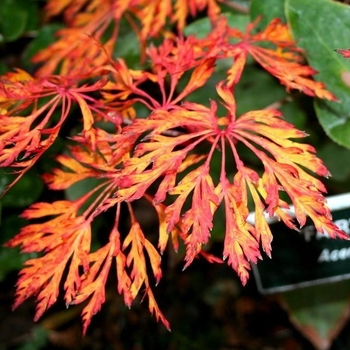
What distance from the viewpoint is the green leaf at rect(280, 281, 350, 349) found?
1.04 metres

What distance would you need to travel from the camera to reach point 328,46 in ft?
2.38

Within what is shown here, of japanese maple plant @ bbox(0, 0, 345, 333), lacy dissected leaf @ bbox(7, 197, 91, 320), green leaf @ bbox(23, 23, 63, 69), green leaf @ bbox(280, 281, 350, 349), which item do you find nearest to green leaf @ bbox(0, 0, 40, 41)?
green leaf @ bbox(23, 23, 63, 69)

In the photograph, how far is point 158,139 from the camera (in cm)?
55

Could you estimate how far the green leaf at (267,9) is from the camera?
810 mm

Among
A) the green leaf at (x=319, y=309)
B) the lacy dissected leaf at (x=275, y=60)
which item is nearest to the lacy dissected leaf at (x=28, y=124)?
the lacy dissected leaf at (x=275, y=60)

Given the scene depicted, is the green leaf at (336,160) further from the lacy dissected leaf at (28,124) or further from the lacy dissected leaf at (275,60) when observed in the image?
the lacy dissected leaf at (28,124)

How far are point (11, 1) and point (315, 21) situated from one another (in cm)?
62

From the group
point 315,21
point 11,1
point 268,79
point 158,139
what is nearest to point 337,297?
point 268,79

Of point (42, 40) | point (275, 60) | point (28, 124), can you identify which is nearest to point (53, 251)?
point (28, 124)

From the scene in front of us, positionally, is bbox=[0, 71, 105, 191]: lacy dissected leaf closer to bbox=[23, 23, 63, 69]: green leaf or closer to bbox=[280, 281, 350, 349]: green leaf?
bbox=[23, 23, 63, 69]: green leaf

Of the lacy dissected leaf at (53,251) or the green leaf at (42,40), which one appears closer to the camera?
the lacy dissected leaf at (53,251)

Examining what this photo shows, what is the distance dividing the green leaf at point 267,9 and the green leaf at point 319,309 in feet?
1.70

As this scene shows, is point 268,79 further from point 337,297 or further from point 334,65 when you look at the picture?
point 337,297

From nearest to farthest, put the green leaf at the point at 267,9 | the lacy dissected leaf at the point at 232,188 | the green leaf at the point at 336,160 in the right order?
the lacy dissected leaf at the point at 232,188, the green leaf at the point at 267,9, the green leaf at the point at 336,160
